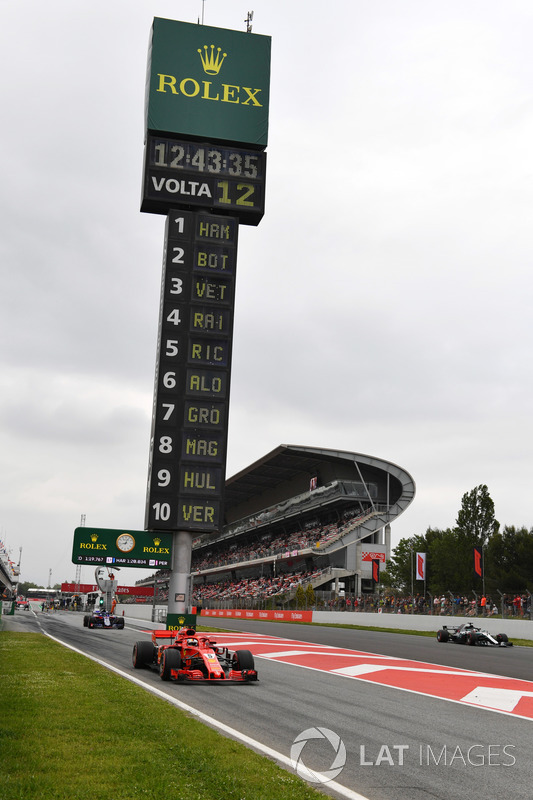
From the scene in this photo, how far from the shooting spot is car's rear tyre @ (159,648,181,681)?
1415 cm

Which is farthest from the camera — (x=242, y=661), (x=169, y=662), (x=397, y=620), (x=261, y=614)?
(x=261, y=614)

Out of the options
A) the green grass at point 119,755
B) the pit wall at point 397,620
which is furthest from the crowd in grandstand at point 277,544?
the green grass at point 119,755

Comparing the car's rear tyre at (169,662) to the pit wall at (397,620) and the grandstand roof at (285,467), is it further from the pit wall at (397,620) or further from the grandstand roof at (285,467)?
the grandstand roof at (285,467)

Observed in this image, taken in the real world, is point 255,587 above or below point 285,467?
below

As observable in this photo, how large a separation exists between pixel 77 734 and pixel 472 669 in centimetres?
1221

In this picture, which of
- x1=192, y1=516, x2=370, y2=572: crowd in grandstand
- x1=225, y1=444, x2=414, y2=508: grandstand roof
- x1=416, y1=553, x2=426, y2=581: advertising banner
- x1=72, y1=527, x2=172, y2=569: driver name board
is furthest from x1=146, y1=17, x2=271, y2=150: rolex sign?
x1=192, y1=516, x2=370, y2=572: crowd in grandstand

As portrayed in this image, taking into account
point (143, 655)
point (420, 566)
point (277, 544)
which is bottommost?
point (143, 655)

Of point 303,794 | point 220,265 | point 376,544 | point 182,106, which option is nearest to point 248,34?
point 182,106

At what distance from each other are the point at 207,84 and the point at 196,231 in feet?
23.6

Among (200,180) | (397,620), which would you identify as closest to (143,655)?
(200,180)

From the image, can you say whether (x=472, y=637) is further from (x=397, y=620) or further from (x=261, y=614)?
(x=261, y=614)

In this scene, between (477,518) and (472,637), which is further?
(477,518)

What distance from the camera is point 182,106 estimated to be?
29781 millimetres

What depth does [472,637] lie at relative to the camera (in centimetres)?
2817
